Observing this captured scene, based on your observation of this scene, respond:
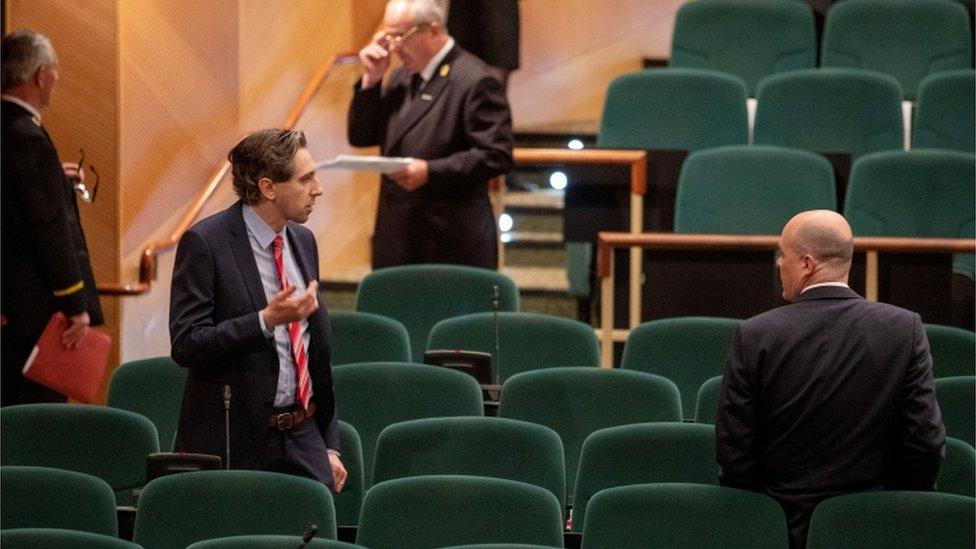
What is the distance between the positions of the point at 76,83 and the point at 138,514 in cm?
266

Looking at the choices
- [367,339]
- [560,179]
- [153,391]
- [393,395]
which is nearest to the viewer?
[393,395]

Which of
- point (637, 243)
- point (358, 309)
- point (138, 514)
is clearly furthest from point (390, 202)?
point (138, 514)

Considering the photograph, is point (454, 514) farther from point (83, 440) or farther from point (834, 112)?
point (834, 112)

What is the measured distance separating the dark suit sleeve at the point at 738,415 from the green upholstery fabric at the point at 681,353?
1467mm

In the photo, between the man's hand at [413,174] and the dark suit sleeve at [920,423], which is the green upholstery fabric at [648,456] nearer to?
the dark suit sleeve at [920,423]

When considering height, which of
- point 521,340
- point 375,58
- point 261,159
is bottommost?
point 521,340

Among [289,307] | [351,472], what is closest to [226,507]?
[289,307]

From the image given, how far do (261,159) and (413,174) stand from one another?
2020 mm

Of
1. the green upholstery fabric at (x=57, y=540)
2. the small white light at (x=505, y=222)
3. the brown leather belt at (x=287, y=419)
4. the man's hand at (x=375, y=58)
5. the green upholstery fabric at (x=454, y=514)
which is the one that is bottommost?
the small white light at (x=505, y=222)

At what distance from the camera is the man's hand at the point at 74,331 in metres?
4.74

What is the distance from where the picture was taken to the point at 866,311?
10.8 ft

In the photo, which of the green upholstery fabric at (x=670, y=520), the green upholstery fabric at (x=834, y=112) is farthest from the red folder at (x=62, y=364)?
the green upholstery fabric at (x=834, y=112)

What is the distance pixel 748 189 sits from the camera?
6098 mm

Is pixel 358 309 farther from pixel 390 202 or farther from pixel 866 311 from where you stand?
pixel 866 311
